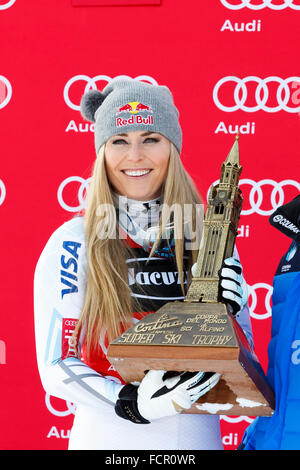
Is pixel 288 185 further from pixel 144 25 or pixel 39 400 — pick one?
pixel 39 400

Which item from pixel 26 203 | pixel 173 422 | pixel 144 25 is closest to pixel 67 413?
pixel 26 203

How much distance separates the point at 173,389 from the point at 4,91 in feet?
5.98

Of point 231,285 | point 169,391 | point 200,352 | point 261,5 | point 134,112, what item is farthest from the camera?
point 261,5

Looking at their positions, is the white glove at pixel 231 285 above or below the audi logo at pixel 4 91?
below

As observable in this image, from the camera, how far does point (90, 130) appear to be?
2910 mm

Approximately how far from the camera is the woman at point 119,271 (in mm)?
1763

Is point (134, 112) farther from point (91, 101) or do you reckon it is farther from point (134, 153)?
point (91, 101)

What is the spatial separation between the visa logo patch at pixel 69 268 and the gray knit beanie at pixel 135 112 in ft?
1.10

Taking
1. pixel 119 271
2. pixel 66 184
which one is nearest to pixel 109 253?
pixel 119 271

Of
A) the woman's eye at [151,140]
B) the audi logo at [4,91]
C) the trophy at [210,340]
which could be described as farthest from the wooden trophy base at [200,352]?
the audi logo at [4,91]

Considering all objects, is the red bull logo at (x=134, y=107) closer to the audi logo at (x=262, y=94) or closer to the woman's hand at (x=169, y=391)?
the woman's hand at (x=169, y=391)

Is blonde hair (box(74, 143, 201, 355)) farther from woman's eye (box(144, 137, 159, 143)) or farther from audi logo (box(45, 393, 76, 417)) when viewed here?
audi logo (box(45, 393, 76, 417))

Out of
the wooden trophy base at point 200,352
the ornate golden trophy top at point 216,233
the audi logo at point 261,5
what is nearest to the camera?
the wooden trophy base at point 200,352

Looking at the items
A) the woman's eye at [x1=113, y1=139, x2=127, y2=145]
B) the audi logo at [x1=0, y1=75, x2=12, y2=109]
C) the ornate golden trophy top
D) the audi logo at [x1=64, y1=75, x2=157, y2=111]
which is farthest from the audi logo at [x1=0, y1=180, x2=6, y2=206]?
the ornate golden trophy top
